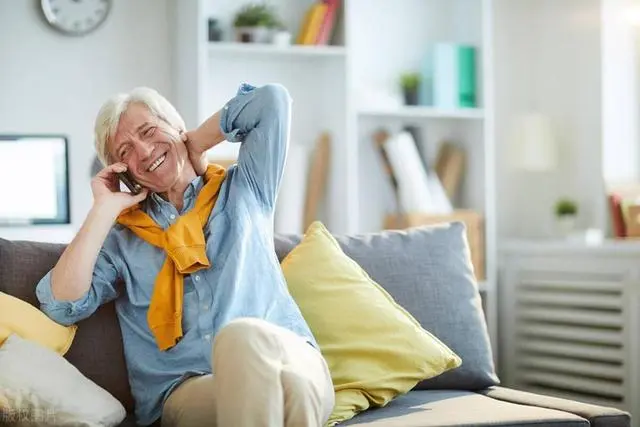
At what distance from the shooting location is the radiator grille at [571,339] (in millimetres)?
3951

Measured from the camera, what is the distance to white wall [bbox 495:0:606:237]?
442 centimetres

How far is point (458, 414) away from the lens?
238cm

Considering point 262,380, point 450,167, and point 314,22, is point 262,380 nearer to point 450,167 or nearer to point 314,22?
point 314,22

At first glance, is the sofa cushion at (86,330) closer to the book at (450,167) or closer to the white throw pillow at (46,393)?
the white throw pillow at (46,393)

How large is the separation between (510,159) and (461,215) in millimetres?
545

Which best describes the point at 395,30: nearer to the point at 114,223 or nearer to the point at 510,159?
the point at 510,159

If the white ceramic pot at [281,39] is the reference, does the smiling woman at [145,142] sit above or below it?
below

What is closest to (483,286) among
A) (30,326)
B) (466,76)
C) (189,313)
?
(466,76)

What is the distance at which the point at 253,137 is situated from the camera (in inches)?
101

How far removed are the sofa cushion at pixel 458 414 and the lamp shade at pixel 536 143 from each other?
2.02m

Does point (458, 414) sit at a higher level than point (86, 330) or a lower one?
lower

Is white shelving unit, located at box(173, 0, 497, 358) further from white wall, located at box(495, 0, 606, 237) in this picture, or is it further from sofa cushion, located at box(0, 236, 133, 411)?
sofa cushion, located at box(0, 236, 133, 411)

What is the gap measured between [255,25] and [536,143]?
127cm

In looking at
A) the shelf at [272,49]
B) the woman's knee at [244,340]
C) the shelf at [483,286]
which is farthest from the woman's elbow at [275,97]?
the shelf at [483,286]
